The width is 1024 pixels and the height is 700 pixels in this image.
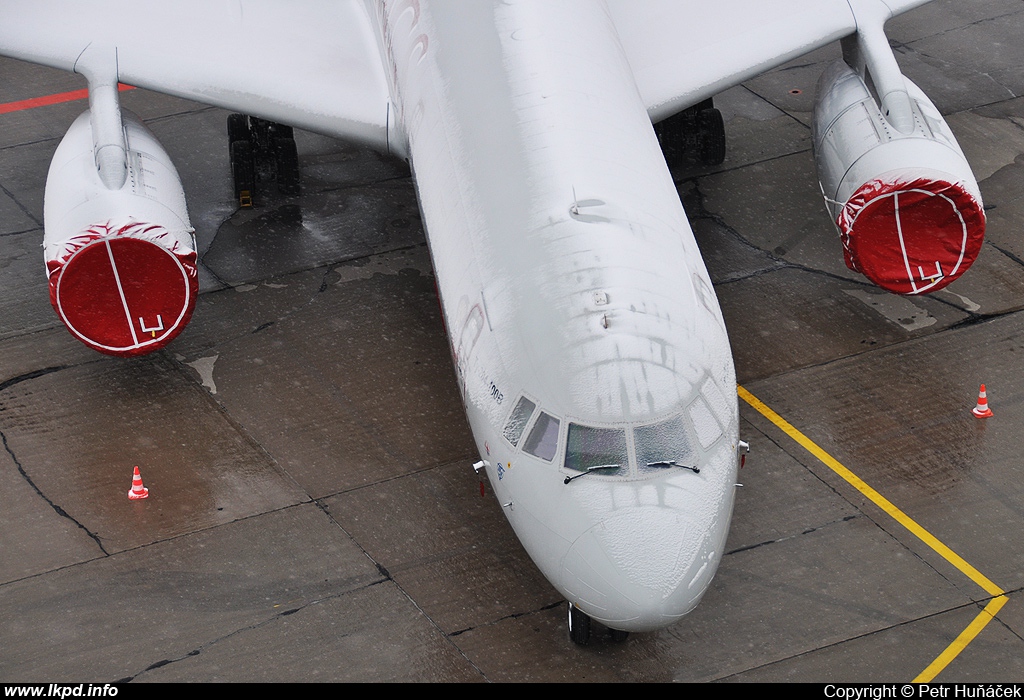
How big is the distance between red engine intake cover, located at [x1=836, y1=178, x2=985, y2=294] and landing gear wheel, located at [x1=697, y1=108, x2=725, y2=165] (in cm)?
427

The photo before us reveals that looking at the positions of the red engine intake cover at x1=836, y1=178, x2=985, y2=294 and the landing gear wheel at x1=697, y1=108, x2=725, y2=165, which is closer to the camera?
the red engine intake cover at x1=836, y1=178, x2=985, y2=294

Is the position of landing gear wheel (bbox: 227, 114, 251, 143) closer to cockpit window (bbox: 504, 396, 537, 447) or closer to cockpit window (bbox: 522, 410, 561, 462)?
cockpit window (bbox: 504, 396, 537, 447)

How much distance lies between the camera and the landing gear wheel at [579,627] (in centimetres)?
1300

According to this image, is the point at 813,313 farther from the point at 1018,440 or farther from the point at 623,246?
the point at 623,246

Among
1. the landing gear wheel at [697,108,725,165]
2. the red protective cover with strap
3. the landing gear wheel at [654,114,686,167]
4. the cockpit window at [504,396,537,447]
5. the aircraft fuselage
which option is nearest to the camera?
the aircraft fuselage

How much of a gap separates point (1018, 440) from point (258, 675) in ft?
28.8

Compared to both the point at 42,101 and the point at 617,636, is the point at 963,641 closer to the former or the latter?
the point at 617,636

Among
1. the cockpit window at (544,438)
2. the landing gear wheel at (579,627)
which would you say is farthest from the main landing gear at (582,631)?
the cockpit window at (544,438)

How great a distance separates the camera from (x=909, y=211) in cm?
1658

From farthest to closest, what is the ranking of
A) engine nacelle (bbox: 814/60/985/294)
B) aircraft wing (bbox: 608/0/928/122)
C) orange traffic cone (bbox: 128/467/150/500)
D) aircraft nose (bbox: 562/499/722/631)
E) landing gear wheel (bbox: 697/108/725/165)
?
landing gear wheel (bbox: 697/108/725/165)
aircraft wing (bbox: 608/0/928/122)
engine nacelle (bbox: 814/60/985/294)
orange traffic cone (bbox: 128/467/150/500)
aircraft nose (bbox: 562/499/722/631)

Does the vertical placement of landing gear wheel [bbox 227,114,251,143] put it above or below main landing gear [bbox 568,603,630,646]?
above

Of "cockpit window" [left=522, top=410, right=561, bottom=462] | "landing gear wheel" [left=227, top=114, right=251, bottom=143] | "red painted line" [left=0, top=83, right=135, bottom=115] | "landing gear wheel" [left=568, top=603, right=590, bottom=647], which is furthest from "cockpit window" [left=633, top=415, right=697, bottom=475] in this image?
"red painted line" [left=0, top=83, right=135, bottom=115]

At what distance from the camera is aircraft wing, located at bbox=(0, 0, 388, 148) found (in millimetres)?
17266

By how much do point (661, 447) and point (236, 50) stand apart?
29.8 feet
